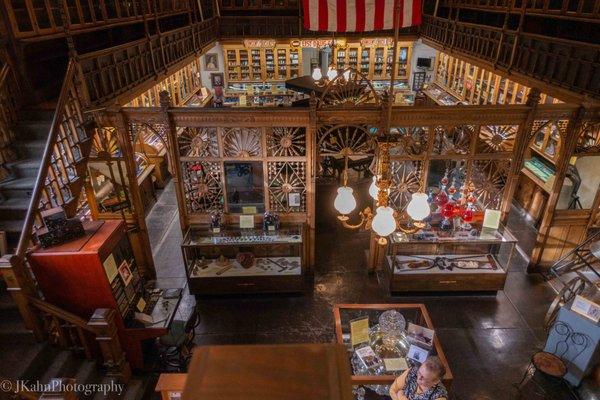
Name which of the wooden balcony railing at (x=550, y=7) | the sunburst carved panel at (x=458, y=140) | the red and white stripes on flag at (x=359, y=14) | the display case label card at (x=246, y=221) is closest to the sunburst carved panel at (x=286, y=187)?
the display case label card at (x=246, y=221)

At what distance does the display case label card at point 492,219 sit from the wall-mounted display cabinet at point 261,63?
11316 mm

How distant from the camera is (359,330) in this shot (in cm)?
520

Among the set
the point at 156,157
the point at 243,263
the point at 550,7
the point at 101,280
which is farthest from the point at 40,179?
the point at 550,7

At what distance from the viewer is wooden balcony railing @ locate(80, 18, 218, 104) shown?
6.62 m

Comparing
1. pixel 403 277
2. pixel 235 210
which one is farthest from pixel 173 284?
pixel 403 277

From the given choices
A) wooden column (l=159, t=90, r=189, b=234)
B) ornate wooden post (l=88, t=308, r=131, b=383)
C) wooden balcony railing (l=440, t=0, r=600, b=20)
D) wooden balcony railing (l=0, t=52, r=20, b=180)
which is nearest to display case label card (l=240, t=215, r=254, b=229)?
wooden column (l=159, t=90, r=189, b=234)

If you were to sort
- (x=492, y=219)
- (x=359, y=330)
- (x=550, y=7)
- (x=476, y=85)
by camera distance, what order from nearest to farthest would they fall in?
(x=359, y=330) < (x=492, y=219) < (x=550, y=7) < (x=476, y=85)

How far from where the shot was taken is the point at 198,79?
15.5 metres

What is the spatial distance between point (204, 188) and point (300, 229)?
1911 millimetres

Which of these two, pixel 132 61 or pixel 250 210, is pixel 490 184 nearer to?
pixel 250 210

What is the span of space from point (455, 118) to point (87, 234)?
5.89 m

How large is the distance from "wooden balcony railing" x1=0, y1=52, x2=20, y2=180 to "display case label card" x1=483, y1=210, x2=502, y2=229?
314 inches

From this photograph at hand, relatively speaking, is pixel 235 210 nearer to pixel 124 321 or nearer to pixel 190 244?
pixel 190 244

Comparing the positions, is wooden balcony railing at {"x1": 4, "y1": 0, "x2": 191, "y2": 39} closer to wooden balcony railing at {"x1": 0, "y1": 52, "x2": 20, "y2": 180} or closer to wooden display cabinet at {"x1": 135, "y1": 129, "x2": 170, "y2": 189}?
wooden balcony railing at {"x1": 0, "y1": 52, "x2": 20, "y2": 180}
